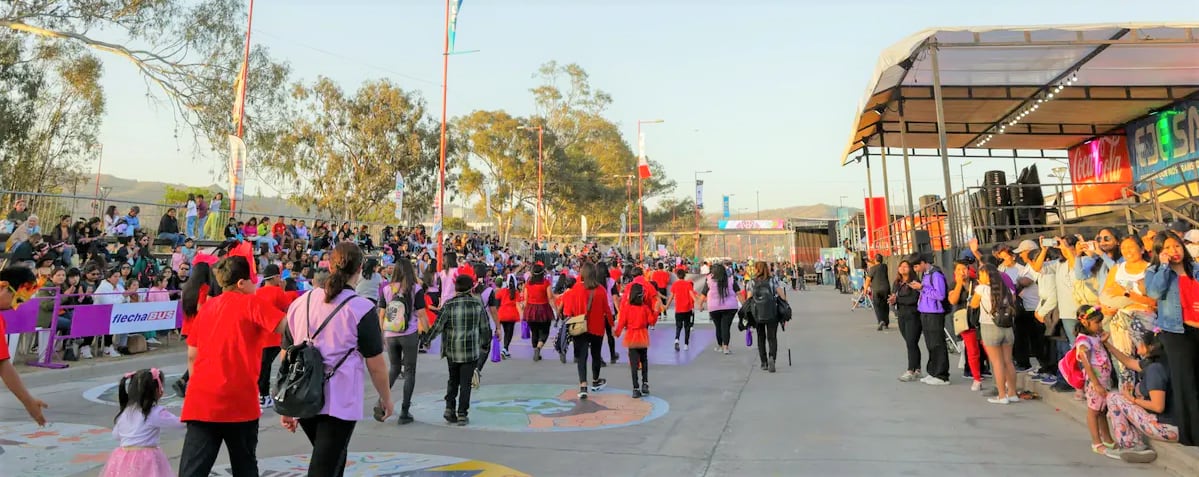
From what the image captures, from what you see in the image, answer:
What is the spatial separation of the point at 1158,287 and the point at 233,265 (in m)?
5.79

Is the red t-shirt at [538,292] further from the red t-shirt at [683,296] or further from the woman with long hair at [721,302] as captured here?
the woman with long hair at [721,302]

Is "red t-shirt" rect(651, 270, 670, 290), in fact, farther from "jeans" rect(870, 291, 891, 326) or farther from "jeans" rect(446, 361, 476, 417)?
"jeans" rect(446, 361, 476, 417)

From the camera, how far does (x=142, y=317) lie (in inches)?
413

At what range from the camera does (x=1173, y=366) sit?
4172mm

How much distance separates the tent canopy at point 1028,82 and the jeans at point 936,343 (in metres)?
4.58

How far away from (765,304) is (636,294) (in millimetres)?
2332

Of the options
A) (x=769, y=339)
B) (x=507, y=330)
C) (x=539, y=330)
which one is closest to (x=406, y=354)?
(x=539, y=330)

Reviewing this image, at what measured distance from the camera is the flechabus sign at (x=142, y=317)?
10044 mm

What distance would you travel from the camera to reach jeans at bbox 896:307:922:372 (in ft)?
25.9

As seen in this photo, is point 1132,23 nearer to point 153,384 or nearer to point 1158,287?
point 1158,287

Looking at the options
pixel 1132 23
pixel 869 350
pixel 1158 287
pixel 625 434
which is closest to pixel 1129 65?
pixel 1132 23

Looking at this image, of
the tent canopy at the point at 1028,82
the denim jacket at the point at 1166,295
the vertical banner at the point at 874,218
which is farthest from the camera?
the vertical banner at the point at 874,218

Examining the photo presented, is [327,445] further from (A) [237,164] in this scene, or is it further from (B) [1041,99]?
(A) [237,164]

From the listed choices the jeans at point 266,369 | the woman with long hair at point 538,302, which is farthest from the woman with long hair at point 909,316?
the jeans at point 266,369
